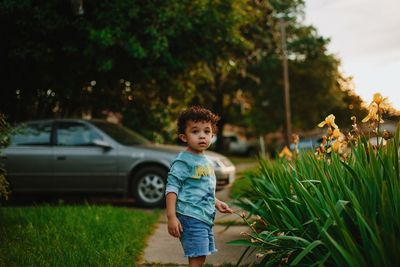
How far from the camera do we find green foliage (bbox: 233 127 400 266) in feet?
8.55

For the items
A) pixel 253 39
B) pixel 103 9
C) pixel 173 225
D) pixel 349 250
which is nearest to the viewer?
pixel 349 250

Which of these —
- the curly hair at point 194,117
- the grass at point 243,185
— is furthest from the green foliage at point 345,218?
the grass at point 243,185

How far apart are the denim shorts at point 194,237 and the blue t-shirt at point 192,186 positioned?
0.03 metres

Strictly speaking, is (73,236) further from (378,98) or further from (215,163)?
(215,163)

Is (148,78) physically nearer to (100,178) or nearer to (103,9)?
(103,9)

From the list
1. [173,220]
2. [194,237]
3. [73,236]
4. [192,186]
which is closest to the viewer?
[173,220]

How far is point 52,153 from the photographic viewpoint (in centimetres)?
866

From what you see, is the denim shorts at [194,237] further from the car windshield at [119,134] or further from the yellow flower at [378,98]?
the car windshield at [119,134]

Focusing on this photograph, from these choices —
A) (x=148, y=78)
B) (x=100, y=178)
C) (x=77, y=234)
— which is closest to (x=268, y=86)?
(x=148, y=78)

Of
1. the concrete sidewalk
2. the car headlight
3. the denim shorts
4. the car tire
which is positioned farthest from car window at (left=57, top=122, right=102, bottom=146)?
the denim shorts

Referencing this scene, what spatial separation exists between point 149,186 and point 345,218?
5.80 metres

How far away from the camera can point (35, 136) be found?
8.80 metres

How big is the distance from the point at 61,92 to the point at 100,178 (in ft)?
10.2

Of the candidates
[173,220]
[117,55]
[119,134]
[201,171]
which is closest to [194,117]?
[201,171]
